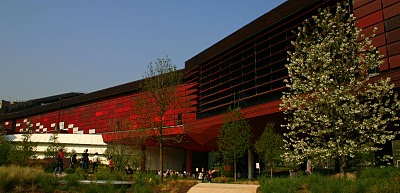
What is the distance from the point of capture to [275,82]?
110ft

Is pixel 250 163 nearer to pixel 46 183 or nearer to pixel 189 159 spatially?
pixel 189 159

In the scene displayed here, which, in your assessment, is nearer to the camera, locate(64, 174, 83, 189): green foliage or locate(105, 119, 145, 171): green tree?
locate(64, 174, 83, 189): green foliage

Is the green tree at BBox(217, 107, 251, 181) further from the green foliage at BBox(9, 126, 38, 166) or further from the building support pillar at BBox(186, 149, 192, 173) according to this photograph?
the building support pillar at BBox(186, 149, 192, 173)

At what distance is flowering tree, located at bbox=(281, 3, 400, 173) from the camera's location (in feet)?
59.0

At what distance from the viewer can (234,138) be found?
30.7 m

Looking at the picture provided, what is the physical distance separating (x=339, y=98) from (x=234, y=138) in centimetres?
1357

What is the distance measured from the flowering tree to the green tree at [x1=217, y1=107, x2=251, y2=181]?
10441 millimetres

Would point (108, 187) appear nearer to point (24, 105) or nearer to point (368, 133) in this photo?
point (368, 133)

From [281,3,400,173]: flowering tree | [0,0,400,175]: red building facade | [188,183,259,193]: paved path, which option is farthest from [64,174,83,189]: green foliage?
[0,0,400,175]: red building facade

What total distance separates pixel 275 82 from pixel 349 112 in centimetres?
1571

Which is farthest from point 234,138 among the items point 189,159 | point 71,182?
point 189,159

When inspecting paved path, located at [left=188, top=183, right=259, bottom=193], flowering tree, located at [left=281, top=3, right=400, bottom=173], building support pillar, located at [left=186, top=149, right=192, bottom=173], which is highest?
flowering tree, located at [left=281, top=3, right=400, bottom=173]

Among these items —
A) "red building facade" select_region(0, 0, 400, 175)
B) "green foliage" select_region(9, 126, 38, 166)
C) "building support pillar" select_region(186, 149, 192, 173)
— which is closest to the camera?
"red building facade" select_region(0, 0, 400, 175)

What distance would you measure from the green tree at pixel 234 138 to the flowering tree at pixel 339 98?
1044cm
